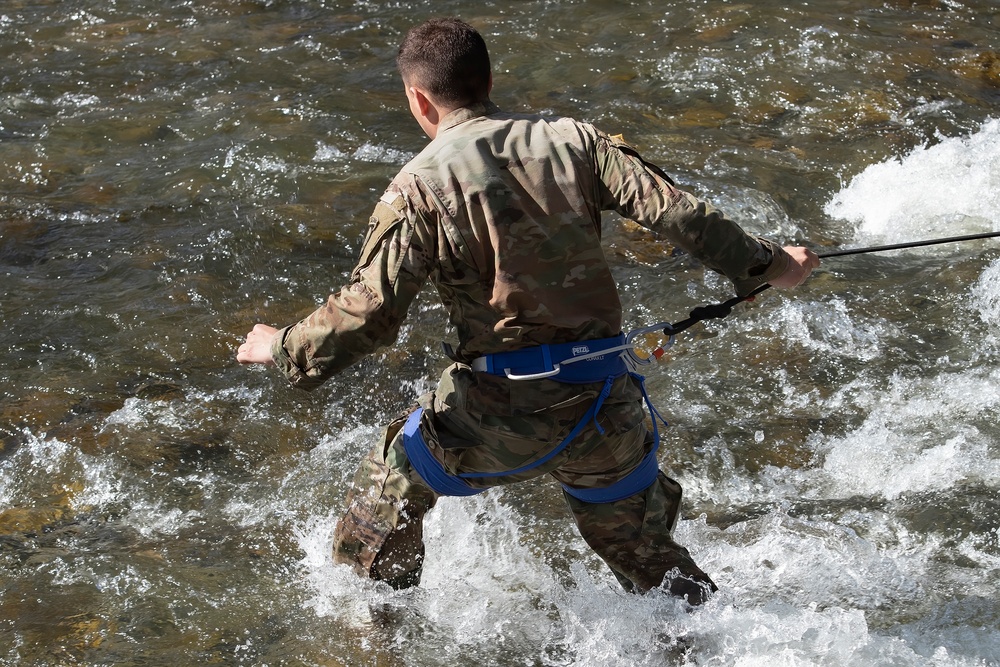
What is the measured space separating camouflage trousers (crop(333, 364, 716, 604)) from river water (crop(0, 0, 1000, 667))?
7.2 inches

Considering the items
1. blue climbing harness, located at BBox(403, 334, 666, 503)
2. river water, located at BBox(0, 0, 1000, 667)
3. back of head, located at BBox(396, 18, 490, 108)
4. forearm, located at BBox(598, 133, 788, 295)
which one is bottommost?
river water, located at BBox(0, 0, 1000, 667)

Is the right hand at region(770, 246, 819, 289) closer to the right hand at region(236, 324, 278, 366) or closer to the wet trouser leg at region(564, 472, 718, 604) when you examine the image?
the wet trouser leg at region(564, 472, 718, 604)

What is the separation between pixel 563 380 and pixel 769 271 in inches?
28.0

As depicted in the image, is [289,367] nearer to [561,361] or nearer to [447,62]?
[561,361]

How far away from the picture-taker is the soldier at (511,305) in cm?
307

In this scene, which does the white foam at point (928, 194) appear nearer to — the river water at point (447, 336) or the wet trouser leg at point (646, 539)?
the river water at point (447, 336)

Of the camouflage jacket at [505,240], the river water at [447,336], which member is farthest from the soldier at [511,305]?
the river water at [447,336]

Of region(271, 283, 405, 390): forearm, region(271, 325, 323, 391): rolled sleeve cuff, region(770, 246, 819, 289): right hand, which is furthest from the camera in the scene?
region(770, 246, 819, 289): right hand

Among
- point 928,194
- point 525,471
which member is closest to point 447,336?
point 525,471

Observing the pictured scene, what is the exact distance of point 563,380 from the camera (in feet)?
10.9

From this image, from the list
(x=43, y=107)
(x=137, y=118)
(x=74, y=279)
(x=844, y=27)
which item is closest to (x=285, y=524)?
(x=74, y=279)

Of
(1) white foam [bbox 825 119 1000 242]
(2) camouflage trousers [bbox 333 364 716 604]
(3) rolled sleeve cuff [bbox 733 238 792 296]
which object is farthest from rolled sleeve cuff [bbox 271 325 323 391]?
(1) white foam [bbox 825 119 1000 242]

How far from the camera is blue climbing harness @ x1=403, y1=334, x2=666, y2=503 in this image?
3.27 meters

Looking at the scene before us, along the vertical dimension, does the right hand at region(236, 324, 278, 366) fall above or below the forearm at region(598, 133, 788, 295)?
below
